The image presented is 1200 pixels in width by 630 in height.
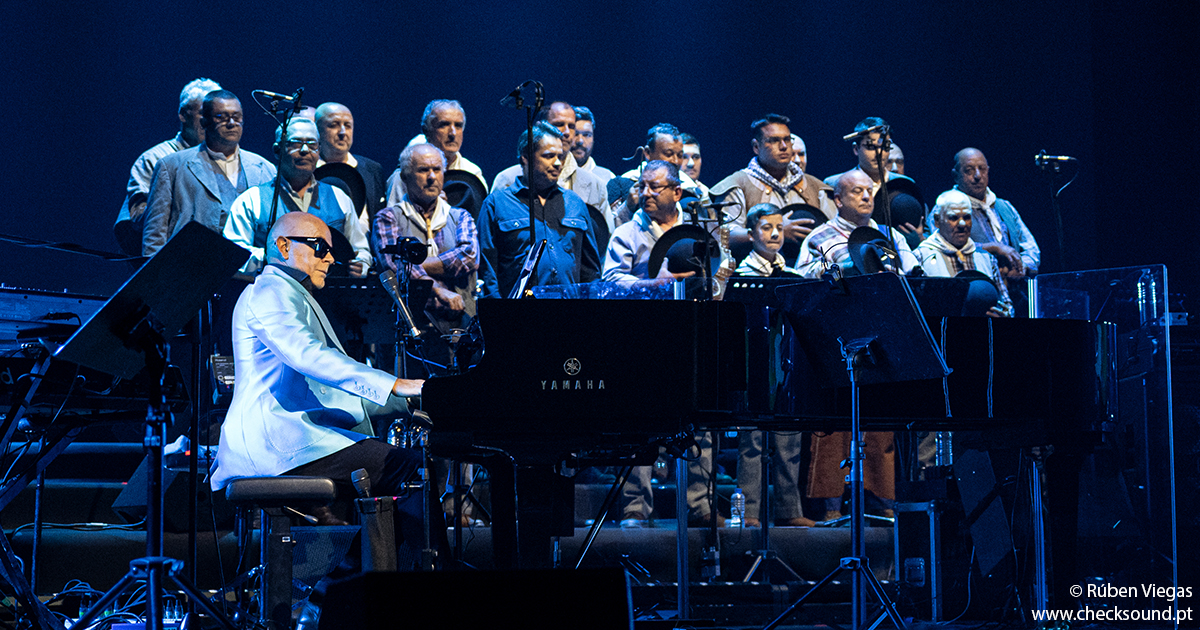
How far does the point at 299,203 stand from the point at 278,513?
2667 mm

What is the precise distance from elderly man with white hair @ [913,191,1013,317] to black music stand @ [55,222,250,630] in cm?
455

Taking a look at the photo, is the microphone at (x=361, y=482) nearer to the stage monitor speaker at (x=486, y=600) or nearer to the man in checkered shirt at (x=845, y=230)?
the stage monitor speaker at (x=486, y=600)

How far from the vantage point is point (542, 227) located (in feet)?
21.9

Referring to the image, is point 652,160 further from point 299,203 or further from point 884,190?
point 299,203

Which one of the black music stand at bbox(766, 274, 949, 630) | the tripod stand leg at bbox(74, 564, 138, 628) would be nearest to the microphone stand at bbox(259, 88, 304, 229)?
the black music stand at bbox(766, 274, 949, 630)

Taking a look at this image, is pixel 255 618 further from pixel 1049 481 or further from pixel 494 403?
→ pixel 1049 481

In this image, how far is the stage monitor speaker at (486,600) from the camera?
234 cm

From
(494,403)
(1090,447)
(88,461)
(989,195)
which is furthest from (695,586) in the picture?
(989,195)

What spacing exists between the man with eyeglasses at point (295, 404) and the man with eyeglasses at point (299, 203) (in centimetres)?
163

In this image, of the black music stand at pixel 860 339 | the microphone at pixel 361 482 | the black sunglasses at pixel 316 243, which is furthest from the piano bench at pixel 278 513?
the black music stand at pixel 860 339

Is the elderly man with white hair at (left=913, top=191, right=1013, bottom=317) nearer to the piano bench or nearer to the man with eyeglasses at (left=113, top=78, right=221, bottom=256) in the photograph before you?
the piano bench

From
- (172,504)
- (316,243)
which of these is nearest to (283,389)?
(316,243)

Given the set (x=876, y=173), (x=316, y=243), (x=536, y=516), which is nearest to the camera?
(x=536, y=516)

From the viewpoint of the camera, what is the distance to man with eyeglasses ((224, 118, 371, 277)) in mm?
6266
